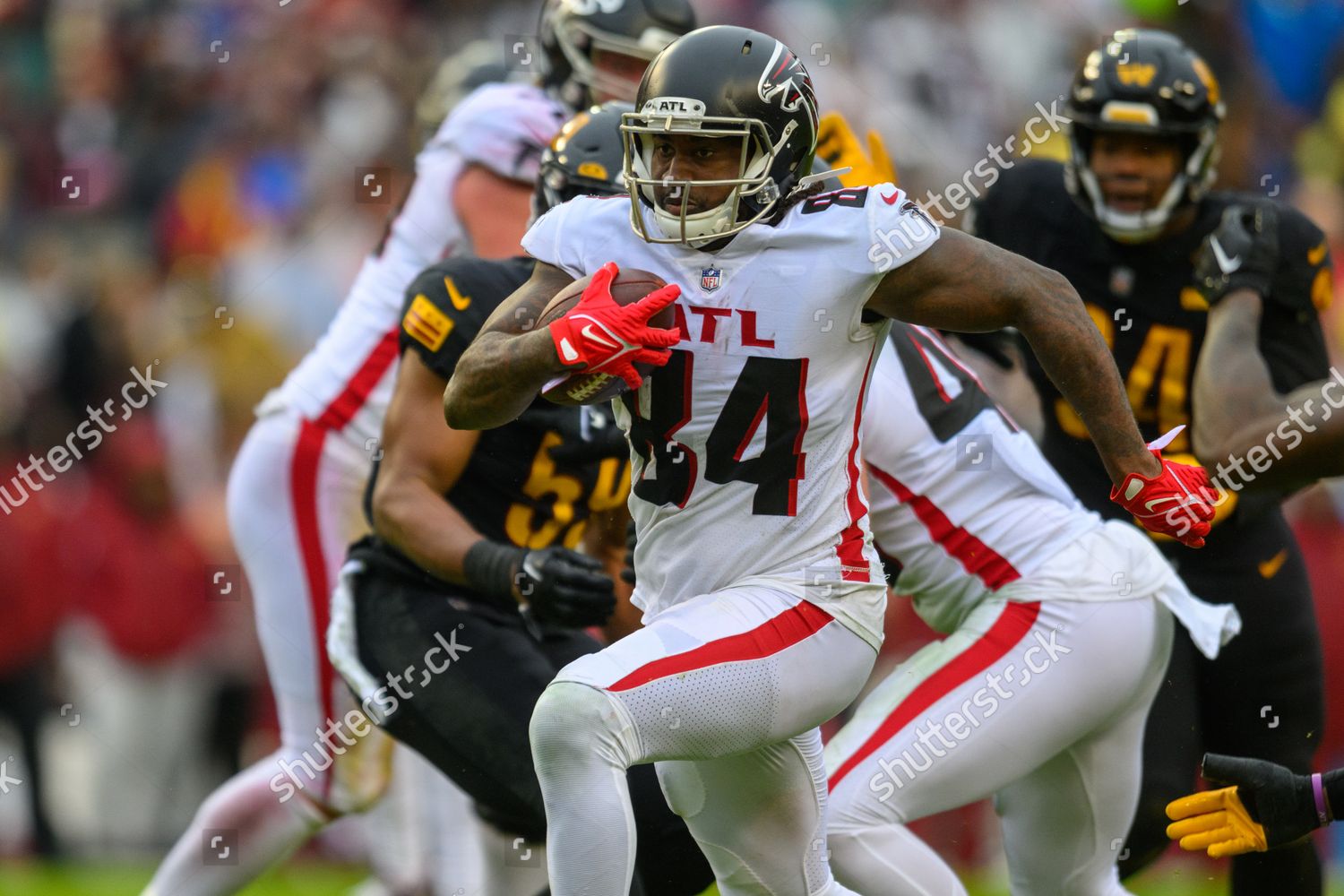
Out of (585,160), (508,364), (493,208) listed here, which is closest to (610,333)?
(508,364)

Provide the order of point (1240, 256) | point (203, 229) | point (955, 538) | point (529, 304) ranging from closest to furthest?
point (529, 304) < point (955, 538) < point (1240, 256) < point (203, 229)

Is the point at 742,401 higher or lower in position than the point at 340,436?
higher

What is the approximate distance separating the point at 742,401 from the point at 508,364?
469 mm

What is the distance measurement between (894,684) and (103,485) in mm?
5691

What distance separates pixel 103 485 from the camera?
9344 millimetres

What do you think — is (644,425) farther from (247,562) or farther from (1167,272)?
(247,562)

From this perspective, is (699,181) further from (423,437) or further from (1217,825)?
(1217,825)

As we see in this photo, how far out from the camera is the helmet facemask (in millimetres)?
3691

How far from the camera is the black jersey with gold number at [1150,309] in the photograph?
507 centimetres

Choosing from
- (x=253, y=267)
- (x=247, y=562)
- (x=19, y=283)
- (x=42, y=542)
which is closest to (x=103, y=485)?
(x=42, y=542)

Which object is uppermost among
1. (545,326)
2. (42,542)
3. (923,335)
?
(545,326)

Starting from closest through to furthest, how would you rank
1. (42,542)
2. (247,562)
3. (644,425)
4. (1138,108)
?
(644,425) < (1138,108) < (247,562) < (42,542)

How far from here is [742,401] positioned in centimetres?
376

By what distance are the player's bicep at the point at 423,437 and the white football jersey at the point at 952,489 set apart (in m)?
1.02
